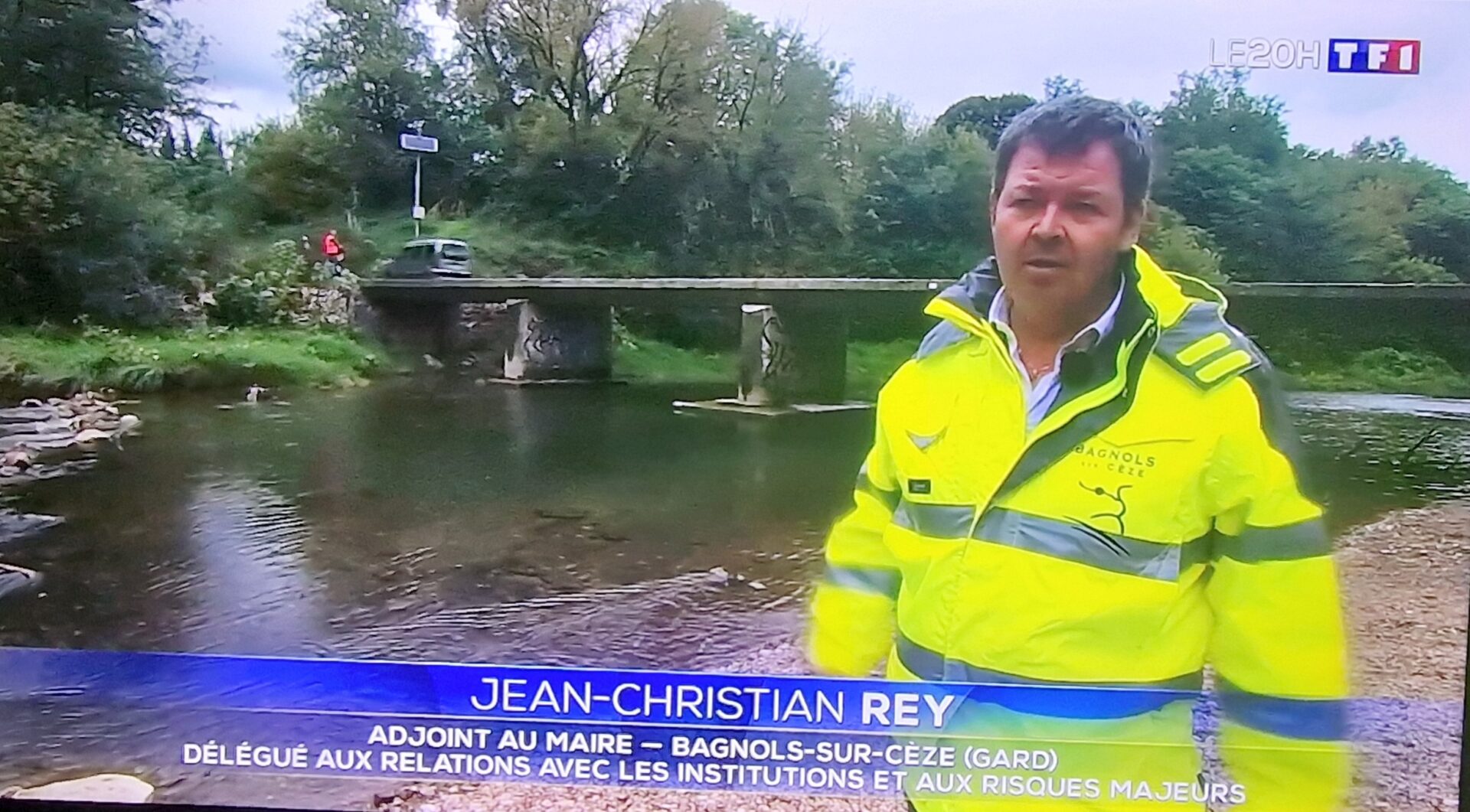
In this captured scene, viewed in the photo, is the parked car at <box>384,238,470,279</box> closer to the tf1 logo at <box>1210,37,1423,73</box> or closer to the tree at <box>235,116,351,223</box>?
the tree at <box>235,116,351,223</box>

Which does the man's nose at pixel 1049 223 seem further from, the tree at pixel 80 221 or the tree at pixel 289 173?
the tree at pixel 80 221

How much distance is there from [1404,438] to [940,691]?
3.02ft

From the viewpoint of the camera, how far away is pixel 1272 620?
73.1 inches

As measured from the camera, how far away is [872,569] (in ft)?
6.59

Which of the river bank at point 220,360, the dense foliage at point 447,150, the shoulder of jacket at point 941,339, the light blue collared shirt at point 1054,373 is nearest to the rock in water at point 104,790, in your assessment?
the river bank at point 220,360

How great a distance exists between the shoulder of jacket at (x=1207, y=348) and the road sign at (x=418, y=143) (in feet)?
4.41

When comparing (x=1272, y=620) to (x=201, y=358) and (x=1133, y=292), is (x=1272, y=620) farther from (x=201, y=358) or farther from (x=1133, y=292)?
(x=201, y=358)

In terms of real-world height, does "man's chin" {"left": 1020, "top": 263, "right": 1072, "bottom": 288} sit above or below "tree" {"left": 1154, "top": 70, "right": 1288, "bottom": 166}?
below

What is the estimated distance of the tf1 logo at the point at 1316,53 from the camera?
194cm

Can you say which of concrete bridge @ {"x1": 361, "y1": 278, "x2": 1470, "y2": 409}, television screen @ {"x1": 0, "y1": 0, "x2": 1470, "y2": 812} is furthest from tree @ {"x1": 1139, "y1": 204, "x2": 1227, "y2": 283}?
concrete bridge @ {"x1": 361, "y1": 278, "x2": 1470, "y2": 409}

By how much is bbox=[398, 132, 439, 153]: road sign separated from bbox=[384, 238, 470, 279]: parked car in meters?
0.17

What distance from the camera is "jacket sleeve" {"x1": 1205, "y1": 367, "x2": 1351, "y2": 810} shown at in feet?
5.98

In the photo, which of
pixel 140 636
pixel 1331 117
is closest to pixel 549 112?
pixel 140 636

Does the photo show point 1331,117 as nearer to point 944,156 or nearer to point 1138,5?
point 1138,5
